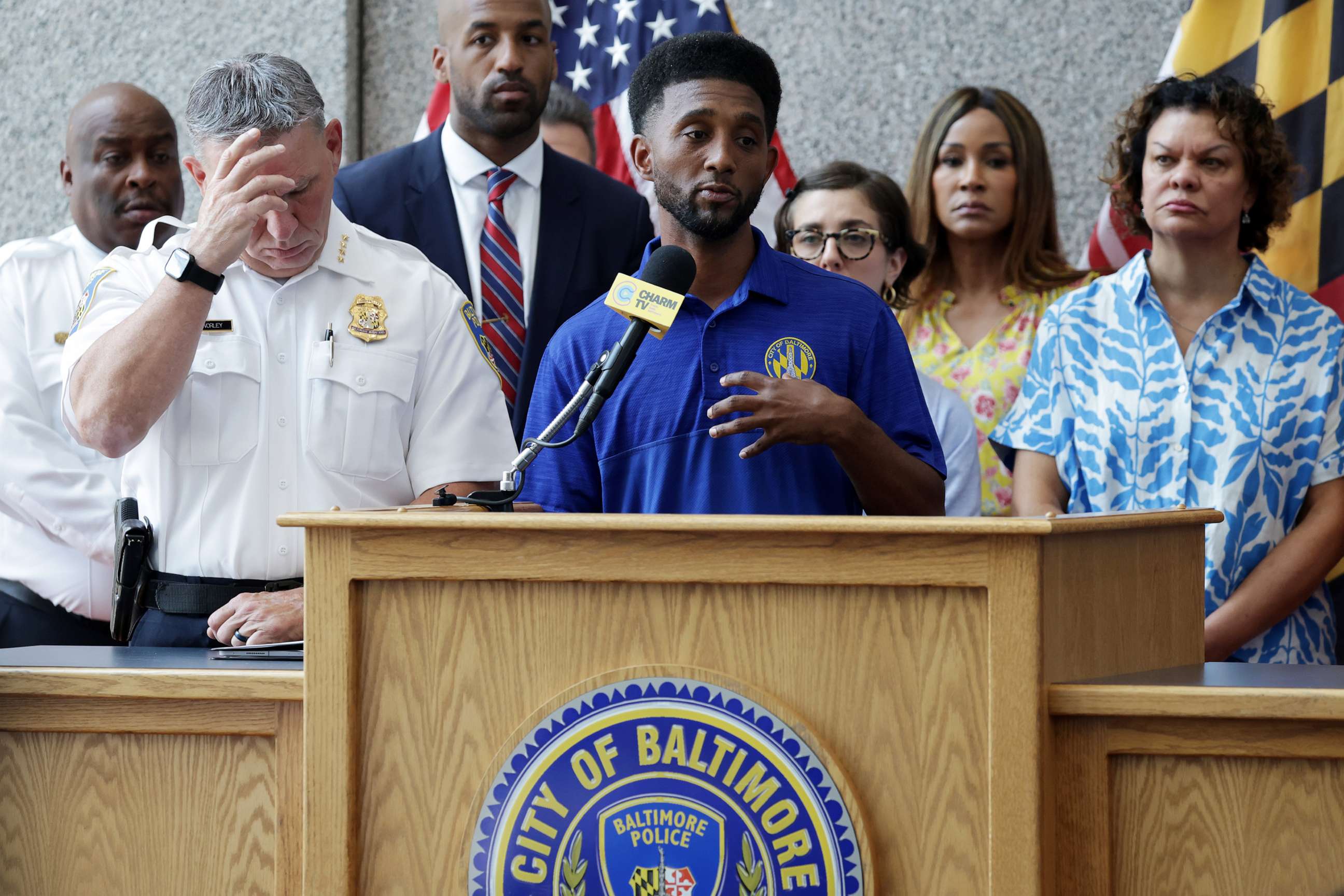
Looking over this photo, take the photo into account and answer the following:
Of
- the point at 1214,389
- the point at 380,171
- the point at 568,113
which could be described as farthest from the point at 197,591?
the point at 568,113

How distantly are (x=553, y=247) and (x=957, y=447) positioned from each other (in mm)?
864

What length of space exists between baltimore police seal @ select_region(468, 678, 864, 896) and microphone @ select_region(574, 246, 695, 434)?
30 cm

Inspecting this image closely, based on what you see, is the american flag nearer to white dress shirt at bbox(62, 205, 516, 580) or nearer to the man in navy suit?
the man in navy suit

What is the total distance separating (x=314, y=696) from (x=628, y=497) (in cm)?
59

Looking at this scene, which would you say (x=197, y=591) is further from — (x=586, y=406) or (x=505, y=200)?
(x=505, y=200)

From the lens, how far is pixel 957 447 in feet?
8.46

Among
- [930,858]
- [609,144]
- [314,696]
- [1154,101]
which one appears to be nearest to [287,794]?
[314,696]

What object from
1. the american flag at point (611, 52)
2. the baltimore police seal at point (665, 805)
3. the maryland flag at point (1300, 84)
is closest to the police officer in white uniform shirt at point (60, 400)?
the american flag at point (611, 52)

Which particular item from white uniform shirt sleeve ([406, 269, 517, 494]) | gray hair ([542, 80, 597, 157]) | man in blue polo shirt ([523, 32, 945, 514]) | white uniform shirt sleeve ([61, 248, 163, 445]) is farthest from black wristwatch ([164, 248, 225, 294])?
gray hair ([542, 80, 597, 157])

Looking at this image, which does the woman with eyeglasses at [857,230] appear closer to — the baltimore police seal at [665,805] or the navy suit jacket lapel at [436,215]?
the navy suit jacket lapel at [436,215]

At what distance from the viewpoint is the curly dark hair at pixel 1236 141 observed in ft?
8.46

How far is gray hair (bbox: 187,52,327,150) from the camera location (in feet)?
6.49

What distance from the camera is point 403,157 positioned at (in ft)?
9.19

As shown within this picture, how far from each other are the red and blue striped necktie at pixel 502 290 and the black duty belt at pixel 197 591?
2.44ft
